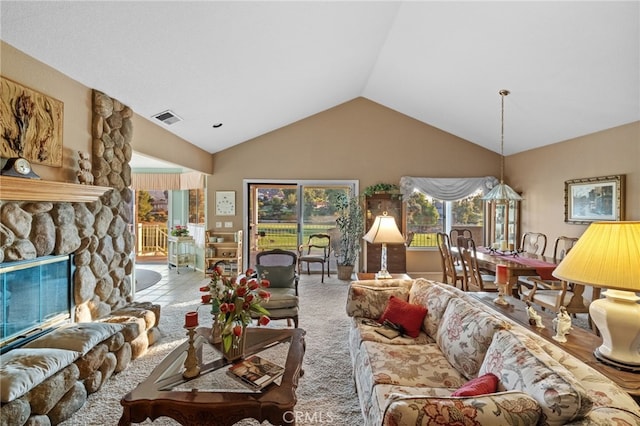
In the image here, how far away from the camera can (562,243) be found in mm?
5012

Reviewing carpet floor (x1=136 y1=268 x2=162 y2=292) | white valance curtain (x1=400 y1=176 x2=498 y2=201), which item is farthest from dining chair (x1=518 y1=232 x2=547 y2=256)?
carpet floor (x1=136 y1=268 x2=162 y2=292)

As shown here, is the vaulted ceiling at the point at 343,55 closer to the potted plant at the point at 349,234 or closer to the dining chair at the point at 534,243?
the dining chair at the point at 534,243

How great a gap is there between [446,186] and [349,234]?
87.9 inches

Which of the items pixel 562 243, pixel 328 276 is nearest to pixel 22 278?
pixel 328 276

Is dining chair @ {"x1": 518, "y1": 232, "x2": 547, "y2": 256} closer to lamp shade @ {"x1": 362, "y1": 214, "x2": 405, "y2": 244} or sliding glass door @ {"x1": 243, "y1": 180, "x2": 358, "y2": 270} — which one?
lamp shade @ {"x1": 362, "y1": 214, "x2": 405, "y2": 244}

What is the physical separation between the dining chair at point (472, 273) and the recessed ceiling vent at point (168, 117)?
415 centimetres

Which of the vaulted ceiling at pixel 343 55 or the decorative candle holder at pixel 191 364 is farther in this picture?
the vaulted ceiling at pixel 343 55

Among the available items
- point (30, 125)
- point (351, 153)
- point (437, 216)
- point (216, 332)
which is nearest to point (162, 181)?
point (351, 153)

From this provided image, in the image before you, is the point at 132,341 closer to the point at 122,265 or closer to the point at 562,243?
the point at 122,265

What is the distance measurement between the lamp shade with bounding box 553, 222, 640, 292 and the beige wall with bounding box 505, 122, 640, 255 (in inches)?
131

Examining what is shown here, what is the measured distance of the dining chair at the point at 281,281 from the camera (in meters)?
3.31

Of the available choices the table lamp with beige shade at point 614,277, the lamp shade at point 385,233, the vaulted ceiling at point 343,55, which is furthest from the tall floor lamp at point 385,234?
the vaulted ceiling at point 343,55

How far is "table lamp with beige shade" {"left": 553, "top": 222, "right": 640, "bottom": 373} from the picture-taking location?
1400mm

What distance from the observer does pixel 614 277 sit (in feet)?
4.58
